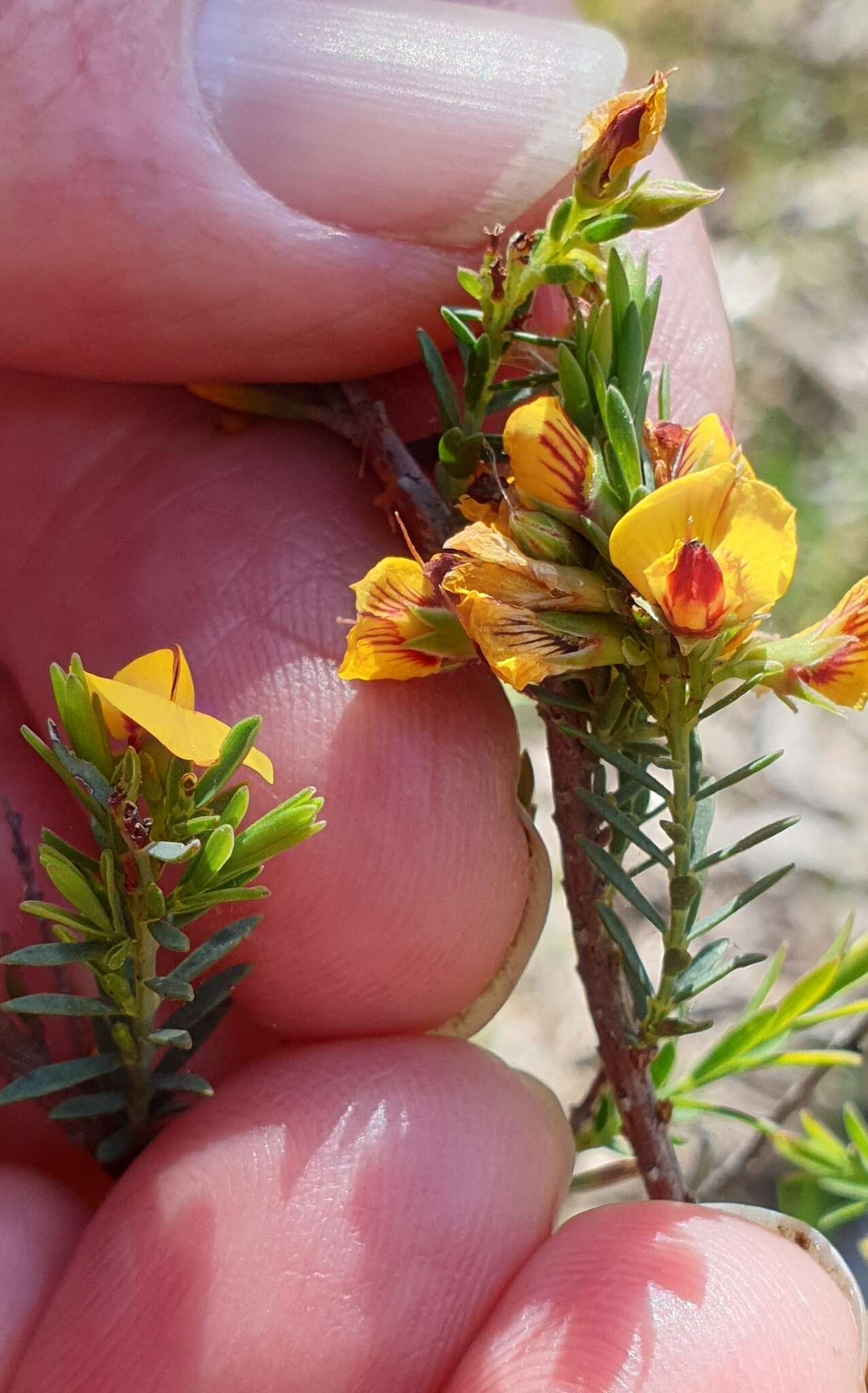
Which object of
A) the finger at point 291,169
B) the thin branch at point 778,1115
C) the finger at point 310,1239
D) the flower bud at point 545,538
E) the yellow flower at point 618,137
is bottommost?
the thin branch at point 778,1115

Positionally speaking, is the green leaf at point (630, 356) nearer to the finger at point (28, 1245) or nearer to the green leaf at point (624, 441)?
the green leaf at point (624, 441)

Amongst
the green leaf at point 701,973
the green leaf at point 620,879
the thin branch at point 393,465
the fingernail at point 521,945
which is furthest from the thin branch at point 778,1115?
the thin branch at point 393,465

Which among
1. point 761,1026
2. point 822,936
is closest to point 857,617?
point 761,1026

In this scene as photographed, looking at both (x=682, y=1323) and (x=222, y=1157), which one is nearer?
(x=682, y=1323)

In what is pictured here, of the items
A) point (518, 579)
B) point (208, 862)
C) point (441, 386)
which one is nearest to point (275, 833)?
point (208, 862)

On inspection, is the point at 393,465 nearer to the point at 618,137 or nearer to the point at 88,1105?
the point at 618,137

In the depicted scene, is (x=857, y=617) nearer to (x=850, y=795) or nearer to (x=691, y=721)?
(x=691, y=721)

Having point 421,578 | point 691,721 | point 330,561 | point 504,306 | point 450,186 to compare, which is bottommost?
point 691,721
